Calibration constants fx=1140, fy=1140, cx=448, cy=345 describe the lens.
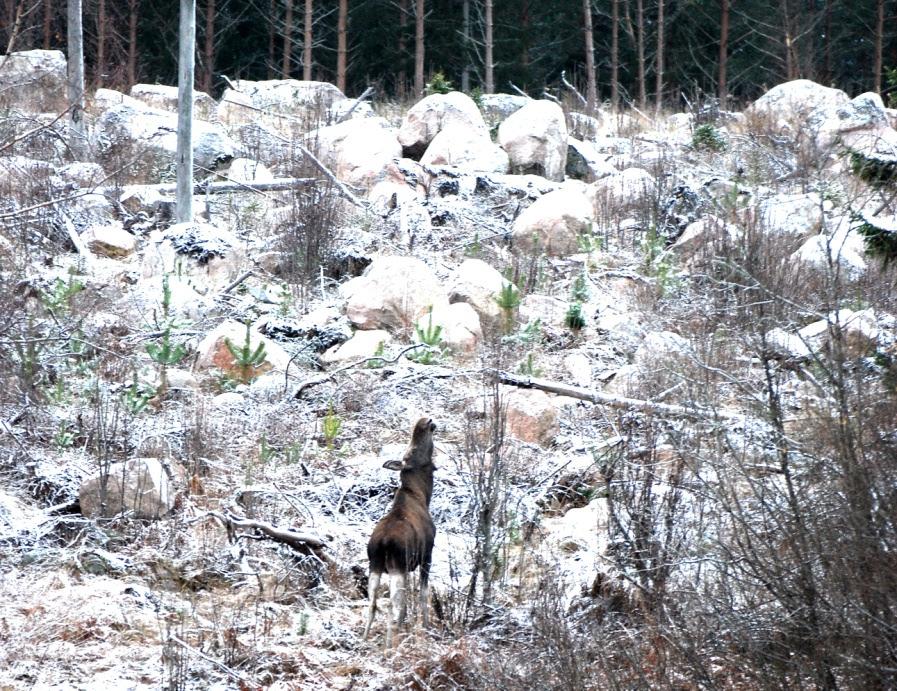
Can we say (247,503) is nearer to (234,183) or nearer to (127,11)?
(234,183)

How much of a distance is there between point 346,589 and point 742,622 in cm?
248

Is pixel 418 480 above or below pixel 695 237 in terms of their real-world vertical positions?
below

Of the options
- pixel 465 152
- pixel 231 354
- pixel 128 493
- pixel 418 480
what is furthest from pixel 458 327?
pixel 465 152

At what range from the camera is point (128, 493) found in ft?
20.3

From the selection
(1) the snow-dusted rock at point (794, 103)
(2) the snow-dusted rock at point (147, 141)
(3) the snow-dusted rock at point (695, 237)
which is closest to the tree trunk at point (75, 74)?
(2) the snow-dusted rock at point (147, 141)

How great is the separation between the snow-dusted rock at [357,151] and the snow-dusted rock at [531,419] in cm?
617

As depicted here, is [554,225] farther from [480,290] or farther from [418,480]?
[418,480]

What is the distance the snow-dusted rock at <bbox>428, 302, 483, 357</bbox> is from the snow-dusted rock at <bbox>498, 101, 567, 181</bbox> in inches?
209

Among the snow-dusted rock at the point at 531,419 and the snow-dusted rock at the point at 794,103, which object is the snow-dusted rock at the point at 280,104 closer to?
the snow-dusted rock at the point at 794,103

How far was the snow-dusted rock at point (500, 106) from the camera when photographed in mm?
17453

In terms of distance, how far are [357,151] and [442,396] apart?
6462 millimetres

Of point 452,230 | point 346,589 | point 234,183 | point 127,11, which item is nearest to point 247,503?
point 346,589

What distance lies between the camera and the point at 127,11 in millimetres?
27578

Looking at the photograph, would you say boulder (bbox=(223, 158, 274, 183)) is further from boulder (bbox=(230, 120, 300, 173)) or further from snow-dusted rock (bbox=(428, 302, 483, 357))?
snow-dusted rock (bbox=(428, 302, 483, 357))
